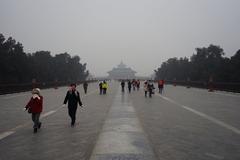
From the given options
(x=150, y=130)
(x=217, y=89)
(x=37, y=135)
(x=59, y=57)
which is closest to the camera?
(x=37, y=135)

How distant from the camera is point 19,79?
225 ft

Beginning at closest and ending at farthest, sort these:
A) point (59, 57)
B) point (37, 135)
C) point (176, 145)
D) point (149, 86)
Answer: point (176, 145), point (37, 135), point (149, 86), point (59, 57)

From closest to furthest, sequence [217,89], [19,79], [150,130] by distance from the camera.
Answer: [150,130]
[217,89]
[19,79]

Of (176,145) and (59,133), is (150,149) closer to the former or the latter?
(176,145)

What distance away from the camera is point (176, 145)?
7312 millimetres

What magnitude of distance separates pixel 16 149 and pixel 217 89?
37473 mm

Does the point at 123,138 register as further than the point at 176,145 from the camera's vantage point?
Yes

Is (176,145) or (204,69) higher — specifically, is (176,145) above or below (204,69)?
below

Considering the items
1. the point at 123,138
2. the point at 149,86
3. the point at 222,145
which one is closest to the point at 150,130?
the point at 123,138

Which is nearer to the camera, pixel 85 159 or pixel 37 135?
pixel 85 159

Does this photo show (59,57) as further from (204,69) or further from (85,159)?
(85,159)

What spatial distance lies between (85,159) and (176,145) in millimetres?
2418

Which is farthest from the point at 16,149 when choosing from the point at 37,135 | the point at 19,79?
the point at 19,79

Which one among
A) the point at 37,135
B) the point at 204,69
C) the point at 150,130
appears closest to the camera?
the point at 37,135
